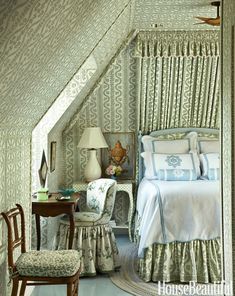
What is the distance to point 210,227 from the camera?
4.45 metres

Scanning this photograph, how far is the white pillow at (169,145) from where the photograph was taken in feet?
20.3

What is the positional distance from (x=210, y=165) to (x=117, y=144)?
1.37 meters

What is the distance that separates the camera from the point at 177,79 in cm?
615

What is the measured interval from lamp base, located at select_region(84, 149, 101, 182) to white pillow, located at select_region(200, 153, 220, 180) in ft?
4.65

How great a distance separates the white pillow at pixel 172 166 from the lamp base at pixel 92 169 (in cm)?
66

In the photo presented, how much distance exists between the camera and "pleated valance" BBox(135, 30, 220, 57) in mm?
5723

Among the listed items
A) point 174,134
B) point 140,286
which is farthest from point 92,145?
point 140,286

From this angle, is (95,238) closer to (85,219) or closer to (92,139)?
(85,219)

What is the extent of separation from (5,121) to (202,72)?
3.62 meters

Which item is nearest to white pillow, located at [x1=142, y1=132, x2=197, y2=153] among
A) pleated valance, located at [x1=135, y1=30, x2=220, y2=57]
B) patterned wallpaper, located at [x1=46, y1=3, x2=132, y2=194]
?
patterned wallpaper, located at [x1=46, y1=3, x2=132, y2=194]

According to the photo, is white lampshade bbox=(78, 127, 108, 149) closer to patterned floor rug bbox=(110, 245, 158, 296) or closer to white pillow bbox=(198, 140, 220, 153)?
white pillow bbox=(198, 140, 220, 153)

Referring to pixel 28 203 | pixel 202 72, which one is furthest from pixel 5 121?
pixel 202 72

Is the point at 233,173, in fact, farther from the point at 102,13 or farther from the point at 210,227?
the point at 210,227

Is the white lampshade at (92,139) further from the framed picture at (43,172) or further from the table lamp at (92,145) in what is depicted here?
the framed picture at (43,172)
